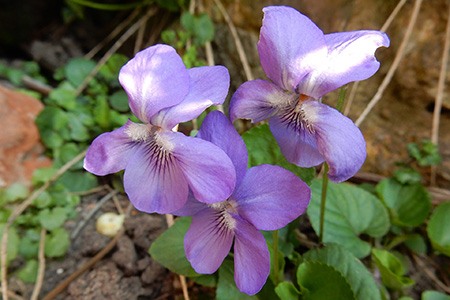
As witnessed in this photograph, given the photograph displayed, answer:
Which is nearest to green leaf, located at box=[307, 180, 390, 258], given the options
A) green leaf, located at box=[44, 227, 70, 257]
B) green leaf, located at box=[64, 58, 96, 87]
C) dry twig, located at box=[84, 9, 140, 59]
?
green leaf, located at box=[44, 227, 70, 257]

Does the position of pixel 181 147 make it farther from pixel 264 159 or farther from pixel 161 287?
pixel 161 287

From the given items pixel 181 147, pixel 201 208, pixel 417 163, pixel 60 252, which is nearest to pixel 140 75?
pixel 181 147

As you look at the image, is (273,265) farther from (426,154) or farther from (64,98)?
(64,98)

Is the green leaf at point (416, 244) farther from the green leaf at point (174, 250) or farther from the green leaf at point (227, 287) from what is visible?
the green leaf at point (174, 250)

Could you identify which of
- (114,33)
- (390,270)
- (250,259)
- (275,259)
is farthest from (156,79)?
(114,33)

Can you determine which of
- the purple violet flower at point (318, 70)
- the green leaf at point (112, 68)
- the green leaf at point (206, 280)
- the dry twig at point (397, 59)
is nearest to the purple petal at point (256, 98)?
the purple violet flower at point (318, 70)

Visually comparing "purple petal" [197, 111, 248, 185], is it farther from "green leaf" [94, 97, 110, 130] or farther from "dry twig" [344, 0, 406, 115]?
"green leaf" [94, 97, 110, 130]
